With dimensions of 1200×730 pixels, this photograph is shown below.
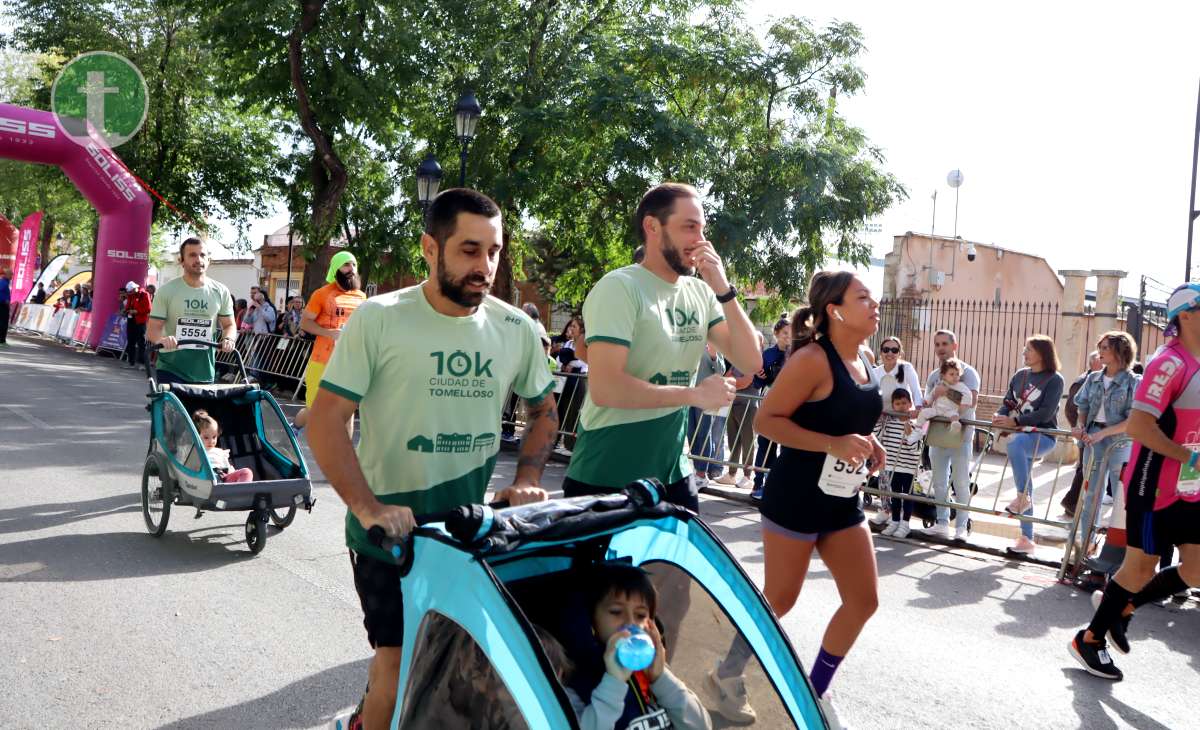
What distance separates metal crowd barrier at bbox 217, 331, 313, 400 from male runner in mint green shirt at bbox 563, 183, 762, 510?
566 inches

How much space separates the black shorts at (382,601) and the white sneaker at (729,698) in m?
0.86

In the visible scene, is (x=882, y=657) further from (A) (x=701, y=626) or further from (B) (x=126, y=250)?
(B) (x=126, y=250)

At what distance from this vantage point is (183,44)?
31.1 m

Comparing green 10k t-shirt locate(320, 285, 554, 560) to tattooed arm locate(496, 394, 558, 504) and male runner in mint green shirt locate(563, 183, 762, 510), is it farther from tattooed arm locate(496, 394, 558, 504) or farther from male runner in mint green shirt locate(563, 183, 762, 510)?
male runner in mint green shirt locate(563, 183, 762, 510)

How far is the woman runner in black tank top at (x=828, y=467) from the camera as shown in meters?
3.77

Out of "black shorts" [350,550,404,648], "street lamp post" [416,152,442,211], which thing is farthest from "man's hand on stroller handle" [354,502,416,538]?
"street lamp post" [416,152,442,211]

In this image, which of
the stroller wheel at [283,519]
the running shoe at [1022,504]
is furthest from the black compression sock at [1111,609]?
the stroller wheel at [283,519]

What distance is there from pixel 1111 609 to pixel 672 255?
302cm

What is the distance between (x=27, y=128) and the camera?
854 inches

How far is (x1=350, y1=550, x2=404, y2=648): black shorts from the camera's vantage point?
9.19ft

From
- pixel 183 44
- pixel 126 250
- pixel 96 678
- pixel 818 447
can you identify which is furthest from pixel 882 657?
pixel 183 44

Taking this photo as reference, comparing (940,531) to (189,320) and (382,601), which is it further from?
(382,601)

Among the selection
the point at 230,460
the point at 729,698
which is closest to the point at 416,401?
the point at 729,698

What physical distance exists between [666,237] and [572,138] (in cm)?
1680
